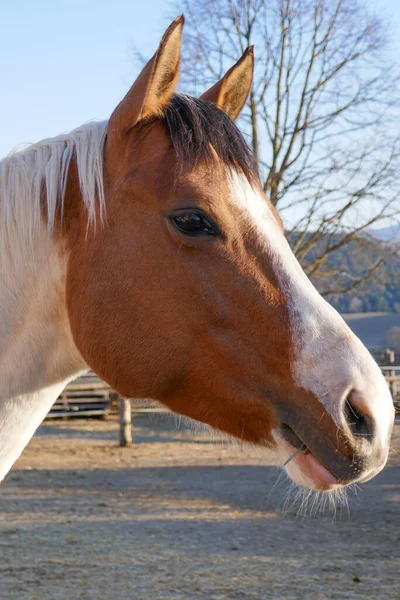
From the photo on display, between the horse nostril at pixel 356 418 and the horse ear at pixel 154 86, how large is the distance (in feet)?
3.54

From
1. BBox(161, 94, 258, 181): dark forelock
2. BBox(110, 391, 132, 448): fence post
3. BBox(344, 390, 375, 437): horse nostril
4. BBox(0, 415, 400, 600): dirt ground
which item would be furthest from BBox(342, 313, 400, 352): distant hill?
BBox(344, 390, 375, 437): horse nostril

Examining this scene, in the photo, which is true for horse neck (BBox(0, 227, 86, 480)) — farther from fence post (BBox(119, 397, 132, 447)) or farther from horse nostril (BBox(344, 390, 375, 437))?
fence post (BBox(119, 397, 132, 447))

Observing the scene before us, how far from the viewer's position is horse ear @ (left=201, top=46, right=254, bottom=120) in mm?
2432

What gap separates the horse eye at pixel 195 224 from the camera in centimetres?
197

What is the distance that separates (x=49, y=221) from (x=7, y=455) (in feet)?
2.49

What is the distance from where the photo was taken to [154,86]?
2.07 m

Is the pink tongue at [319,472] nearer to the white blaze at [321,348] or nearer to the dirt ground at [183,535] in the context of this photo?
the white blaze at [321,348]

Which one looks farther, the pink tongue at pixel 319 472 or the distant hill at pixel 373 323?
the distant hill at pixel 373 323

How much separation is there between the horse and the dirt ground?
1938mm

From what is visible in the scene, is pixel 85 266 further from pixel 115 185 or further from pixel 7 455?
pixel 7 455

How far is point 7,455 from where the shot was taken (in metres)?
2.08

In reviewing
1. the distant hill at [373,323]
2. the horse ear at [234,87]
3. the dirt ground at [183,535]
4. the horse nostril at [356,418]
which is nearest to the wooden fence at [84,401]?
the dirt ground at [183,535]

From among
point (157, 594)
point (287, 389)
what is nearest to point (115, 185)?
point (287, 389)

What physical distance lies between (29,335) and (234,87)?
3.97ft
